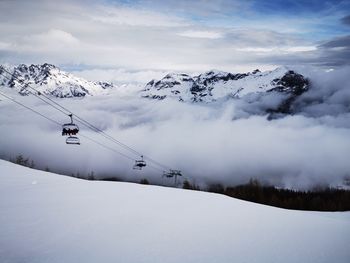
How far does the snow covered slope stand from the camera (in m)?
6.61

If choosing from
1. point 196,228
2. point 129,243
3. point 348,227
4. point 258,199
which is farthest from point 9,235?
point 258,199

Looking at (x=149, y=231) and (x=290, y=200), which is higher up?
(x=290, y=200)

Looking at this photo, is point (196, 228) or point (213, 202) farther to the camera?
point (213, 202)

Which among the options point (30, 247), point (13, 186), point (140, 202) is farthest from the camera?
point (13, 186)

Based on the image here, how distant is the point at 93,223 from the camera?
832cm

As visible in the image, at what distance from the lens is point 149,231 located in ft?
26.4

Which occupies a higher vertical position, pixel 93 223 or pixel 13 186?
pixel 13 186

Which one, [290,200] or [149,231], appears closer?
[149,231]

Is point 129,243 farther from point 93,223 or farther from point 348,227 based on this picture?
point 348,227

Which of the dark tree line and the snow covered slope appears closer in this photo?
the snow covered slope

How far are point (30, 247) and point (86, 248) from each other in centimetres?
109

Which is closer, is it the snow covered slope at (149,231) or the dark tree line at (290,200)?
the snow covered slope at (149,231)

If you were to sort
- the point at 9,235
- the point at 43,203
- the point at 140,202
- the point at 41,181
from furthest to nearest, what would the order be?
1. the point at 41,181
2. the point at 140,202
3. the point at 43,203
4. the point at 9,235

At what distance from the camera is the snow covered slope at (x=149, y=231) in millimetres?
6605
